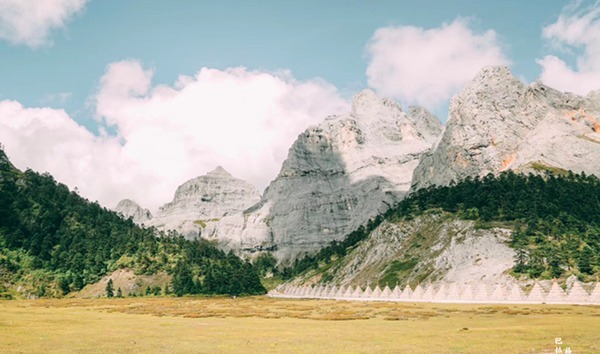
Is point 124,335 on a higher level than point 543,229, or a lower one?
lower

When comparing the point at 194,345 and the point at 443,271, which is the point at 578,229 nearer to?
the point at 443,271

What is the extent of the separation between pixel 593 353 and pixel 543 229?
161882mm

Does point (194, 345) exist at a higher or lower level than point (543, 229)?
lower

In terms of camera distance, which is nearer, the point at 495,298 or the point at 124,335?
the point at 124,335

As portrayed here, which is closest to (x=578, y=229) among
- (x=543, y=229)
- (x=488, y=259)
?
(x=543, y=229)

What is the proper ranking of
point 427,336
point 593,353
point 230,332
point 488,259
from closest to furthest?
point 593,353
point 427,336
point 230,332
point 488,259

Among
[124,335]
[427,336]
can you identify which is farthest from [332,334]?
[124,335]

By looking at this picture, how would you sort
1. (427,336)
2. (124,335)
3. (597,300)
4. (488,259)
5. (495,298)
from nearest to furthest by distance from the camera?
(427,336)
(124,335)
(597,300)
(495,298)
(488,259)

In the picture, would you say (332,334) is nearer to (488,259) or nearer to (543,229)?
(488,259)

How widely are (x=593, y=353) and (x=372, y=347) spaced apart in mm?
15979

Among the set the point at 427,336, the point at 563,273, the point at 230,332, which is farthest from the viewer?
the point at 563,273

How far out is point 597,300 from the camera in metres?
98.8

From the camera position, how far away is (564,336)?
149ft

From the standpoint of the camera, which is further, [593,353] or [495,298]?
[495,298]
